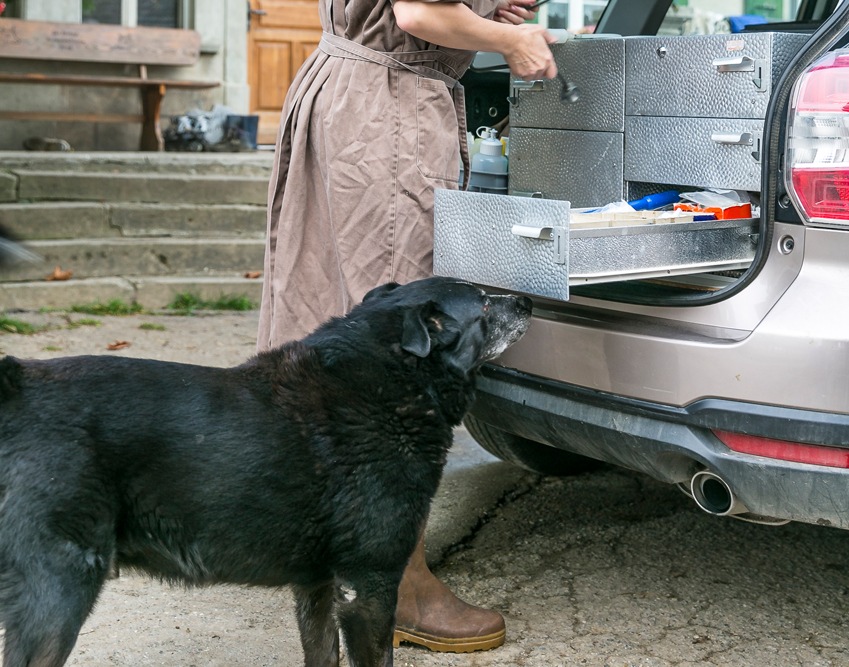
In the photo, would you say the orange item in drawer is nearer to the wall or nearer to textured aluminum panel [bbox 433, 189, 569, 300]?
textured aluminum panel [bbox 433, 189, 569, 300]

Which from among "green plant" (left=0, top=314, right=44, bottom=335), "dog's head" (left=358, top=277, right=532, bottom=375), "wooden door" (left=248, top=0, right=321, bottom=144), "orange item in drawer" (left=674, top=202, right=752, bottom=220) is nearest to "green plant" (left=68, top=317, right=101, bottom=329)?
"green plant" (left=0, top=314, right=44, bottom=335)

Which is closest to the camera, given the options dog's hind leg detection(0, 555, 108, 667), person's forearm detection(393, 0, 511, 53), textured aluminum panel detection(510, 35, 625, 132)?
dog's hind leg detection(0, 555, 108, 667)

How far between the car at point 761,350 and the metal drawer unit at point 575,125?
313mm

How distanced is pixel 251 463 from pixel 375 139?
95 cm

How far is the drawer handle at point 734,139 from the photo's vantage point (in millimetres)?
2846

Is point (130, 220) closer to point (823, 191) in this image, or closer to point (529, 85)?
point (529, 85)

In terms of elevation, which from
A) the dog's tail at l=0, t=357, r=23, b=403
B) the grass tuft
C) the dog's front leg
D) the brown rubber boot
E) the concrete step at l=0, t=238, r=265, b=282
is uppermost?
the dog's tail at l=0, t=357, r=23, b=403

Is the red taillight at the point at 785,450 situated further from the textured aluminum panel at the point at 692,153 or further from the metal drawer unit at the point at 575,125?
the metal drawer unit at the point at 575,125

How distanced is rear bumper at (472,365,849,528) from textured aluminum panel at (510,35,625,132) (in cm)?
83

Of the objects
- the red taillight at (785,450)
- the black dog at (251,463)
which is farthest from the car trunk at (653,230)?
the black dog at (251,463)

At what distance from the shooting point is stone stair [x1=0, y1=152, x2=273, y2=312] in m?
7.02

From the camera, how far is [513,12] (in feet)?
10.7

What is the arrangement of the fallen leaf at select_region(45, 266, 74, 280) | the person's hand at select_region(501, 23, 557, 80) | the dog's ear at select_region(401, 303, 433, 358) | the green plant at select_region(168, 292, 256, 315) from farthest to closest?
the green plant at select_region(168, 292, 256, 315) → the fallen leaf at select_region(45, 266, 74, 280) → the person's hand at select_region(501, 23, 557, 80) → the dog's ear at select_region(401, 303, 433, 358)

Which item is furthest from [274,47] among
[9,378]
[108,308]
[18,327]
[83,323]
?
[9,378]
